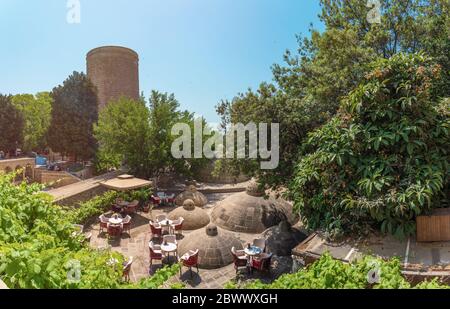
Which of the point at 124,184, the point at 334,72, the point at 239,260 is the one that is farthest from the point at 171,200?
the point at 334,72

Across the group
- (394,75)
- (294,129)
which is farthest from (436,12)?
(294,129)

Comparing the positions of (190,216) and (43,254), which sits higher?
(43,254)

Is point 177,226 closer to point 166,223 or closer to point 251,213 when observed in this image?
point 166,223

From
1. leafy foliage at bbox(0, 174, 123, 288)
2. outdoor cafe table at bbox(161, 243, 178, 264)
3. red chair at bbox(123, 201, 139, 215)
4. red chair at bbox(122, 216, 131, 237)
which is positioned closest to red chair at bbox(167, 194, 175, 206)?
red chair at bbox(123, 201, 139, 215)

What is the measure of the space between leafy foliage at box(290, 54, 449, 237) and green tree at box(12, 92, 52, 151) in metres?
34.6

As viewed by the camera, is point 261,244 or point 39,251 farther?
point 261,244

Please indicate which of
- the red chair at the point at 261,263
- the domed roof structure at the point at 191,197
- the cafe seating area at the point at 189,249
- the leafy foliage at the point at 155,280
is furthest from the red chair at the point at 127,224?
the leafy foliage at the point at 155,280

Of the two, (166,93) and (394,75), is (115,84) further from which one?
(394,75)

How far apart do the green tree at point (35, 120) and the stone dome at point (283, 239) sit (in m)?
31.1

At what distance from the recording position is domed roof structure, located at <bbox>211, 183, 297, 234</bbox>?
1552 cm

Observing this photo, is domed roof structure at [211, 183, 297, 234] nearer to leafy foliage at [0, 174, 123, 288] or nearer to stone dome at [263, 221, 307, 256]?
stone dome at [263, 221, 307, 256]

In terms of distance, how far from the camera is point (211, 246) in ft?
37.9

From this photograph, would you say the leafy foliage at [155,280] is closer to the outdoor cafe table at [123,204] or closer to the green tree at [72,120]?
the outdoor cafe table at [123,204]

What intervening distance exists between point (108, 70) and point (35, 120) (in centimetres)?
1119
